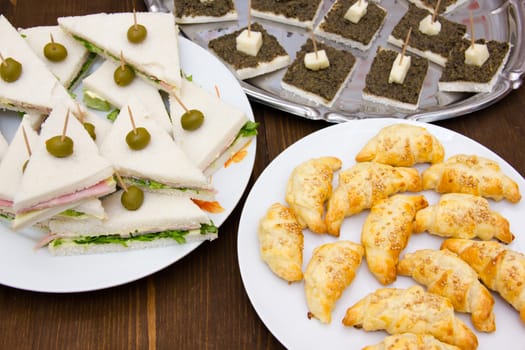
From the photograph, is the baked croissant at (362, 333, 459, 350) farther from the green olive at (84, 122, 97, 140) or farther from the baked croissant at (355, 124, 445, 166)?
the green olive at (84, 122, 97, 140)

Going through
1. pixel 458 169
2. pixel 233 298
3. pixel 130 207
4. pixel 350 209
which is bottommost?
pixel 233 298

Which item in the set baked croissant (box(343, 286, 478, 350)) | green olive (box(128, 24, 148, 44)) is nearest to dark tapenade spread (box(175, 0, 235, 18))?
green olive (box(128, 24, 148, 44))

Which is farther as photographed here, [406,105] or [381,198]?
[406,105]

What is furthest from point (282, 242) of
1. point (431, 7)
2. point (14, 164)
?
point (431, 7)

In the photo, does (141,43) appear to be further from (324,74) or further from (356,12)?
(356,12)

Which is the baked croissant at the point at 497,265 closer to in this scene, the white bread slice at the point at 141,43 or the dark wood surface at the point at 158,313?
the dark wood surface at the point at 158,313

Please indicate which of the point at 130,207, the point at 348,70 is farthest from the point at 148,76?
the point at 348,70

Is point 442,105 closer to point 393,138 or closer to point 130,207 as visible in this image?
point 393,138
